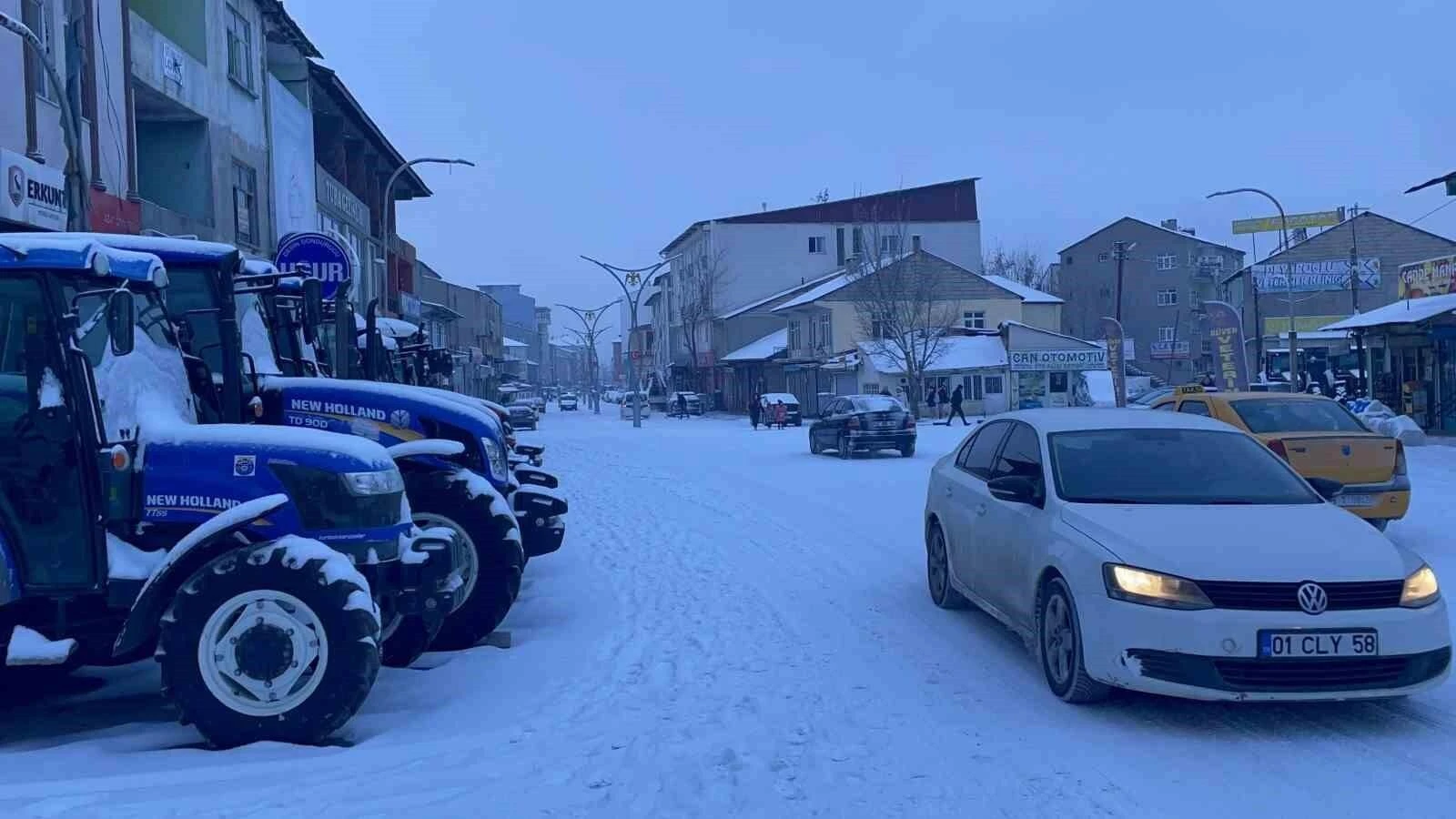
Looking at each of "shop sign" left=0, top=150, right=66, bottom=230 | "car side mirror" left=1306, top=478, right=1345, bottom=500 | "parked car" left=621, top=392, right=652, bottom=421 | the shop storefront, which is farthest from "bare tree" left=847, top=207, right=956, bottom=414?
"car side mirror" left=1306, top=478, right=1345, bottom=500

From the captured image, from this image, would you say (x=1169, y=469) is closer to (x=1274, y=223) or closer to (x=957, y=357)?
(x=957, y=357)

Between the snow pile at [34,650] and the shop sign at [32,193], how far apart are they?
10.0 m

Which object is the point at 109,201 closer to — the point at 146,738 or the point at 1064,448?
the point at 146,738

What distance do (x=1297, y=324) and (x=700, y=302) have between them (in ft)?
120

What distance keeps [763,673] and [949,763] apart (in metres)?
1.93

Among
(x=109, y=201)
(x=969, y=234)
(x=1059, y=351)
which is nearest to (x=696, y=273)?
(x=969, y=234)

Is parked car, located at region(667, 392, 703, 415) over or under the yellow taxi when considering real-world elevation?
over

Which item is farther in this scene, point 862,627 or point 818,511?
point 818,511

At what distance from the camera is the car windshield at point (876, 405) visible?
1140 inches

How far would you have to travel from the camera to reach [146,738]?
20.9 ft

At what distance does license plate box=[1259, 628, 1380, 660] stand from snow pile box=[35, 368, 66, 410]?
230 inches

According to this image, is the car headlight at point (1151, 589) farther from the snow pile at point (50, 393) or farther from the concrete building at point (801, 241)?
the concrete building at point (801, 241)

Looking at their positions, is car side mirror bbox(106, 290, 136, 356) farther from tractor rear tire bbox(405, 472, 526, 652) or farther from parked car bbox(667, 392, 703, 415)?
parked car bbox(667, 392, 703, 415)

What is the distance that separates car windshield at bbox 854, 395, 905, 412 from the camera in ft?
95.0
